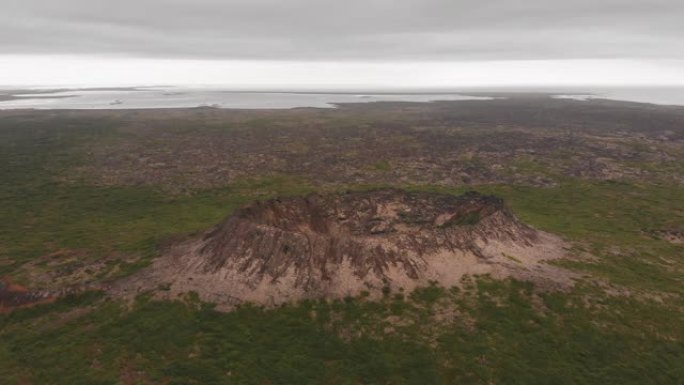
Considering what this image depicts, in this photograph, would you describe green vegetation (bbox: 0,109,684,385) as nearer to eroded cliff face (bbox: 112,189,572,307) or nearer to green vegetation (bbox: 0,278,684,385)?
green vegetation (bbox: 0,278,684,385)

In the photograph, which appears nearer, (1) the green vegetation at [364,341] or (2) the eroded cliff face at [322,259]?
(1) the green vegetation at [364,341]

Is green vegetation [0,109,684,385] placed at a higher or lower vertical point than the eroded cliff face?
lower

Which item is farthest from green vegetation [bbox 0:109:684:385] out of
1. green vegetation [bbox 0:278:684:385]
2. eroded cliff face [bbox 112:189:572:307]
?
eroded cliff face [bbox 112:189:572:307]

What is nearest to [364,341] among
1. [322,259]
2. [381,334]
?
[381,334]

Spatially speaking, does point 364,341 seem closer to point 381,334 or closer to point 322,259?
point 381,334

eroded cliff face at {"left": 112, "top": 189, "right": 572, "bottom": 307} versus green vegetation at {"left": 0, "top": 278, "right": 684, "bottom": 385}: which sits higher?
eroded cliff face at {"left": 112, "top": 189, "right": 572, "bottom": 307}

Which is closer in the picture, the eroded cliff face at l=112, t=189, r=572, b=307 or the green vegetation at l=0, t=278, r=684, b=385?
the green vegetation at l=0, t=278, r=684, b=385

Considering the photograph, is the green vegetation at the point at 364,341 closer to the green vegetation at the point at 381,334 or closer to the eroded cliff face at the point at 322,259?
the green vegetation at the point at 381,334

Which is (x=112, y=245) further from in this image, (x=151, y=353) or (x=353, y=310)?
(x=353, y=310)

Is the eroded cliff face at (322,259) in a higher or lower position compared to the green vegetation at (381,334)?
higher

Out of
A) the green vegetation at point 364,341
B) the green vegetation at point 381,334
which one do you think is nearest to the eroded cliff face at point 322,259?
the green vegetation at point 381,334
